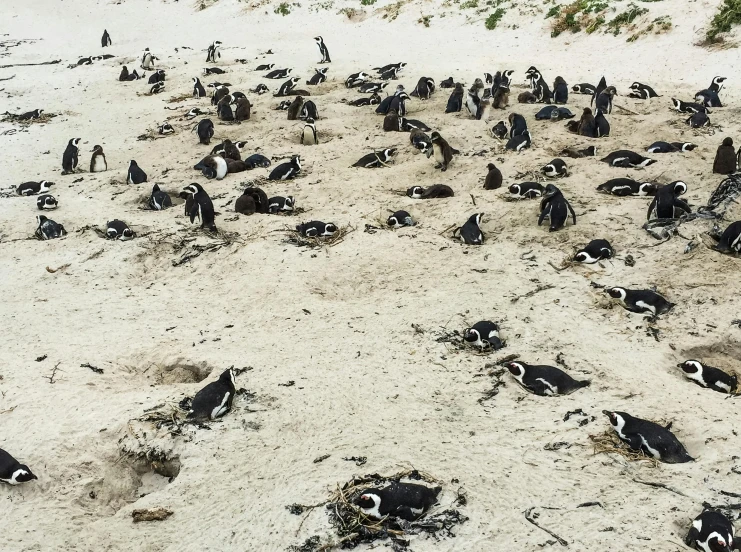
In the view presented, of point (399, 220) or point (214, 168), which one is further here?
point (214, 168)

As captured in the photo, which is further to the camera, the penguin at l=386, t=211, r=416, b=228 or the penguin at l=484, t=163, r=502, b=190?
the penguin at l=484, t=163, r=502, b=190

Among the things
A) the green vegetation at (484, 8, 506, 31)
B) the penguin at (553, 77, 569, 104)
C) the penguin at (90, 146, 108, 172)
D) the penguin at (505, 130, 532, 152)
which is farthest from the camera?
the green vegetation at (484, 8, 506, 31)

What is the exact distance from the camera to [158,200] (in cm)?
895

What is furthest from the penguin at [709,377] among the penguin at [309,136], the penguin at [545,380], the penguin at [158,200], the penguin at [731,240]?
the penguin at [309,136]

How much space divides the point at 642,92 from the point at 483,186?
5001 millimetres

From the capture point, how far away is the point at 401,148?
33.6 feet

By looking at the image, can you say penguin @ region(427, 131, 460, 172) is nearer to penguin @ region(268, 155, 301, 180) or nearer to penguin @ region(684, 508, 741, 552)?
penguin @ region(268, 155, 301, 180)

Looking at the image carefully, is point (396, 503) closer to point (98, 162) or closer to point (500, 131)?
point (500, 131)

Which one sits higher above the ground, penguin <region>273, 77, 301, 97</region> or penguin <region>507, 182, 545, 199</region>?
penguin <region>273, 77, 301, 97</region>

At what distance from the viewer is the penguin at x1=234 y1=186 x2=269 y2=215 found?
8.42 m

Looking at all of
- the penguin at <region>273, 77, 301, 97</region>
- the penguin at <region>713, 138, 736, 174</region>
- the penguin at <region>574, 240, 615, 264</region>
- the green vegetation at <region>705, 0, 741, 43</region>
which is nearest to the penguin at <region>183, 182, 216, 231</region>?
the penguin at <region>574, 240, 615, 264</region>

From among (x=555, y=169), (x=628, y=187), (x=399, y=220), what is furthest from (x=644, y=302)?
(x=555, y=169)

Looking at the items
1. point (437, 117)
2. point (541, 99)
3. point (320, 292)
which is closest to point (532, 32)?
point (541, 99)

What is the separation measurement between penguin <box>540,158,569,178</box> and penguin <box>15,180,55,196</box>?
24.4 ft
